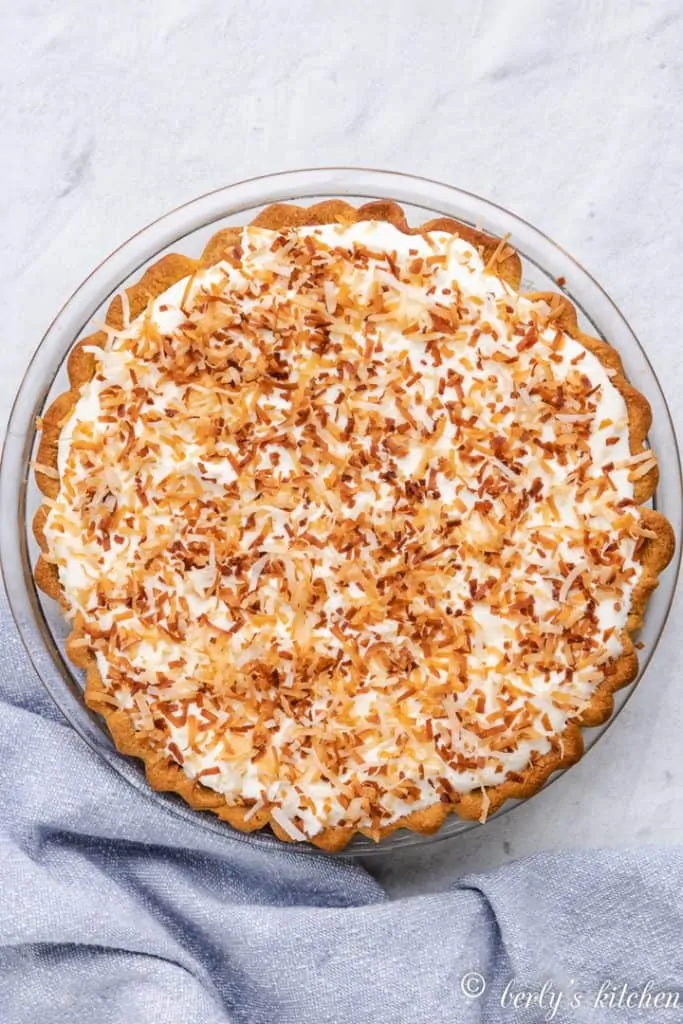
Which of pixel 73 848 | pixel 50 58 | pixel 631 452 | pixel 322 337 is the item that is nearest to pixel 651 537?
pixel 631 452

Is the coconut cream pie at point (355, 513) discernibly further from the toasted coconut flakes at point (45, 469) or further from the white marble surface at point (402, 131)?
the white marble surface at point (402, 131)

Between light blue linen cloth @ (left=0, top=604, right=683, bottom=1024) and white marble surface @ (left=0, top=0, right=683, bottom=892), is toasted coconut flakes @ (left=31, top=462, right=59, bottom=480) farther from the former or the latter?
light blue linen cloth @ (left=0, top=604, right=683, bottom=1024)

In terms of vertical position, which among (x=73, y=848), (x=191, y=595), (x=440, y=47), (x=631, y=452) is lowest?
(x=73, y=848)

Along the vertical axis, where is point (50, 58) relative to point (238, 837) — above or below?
above

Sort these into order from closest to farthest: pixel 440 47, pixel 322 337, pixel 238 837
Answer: pixel 322 337
pixel 238 837
pixel 440 47

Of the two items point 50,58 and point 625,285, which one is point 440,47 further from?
point 50,58
